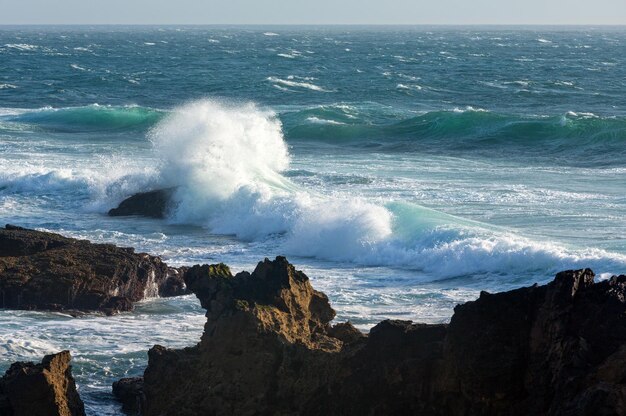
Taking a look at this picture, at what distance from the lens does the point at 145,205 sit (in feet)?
70.2

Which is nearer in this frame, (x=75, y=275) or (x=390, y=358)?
(x=390, y=358)

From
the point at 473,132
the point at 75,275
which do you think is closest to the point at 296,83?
the point at 473,132

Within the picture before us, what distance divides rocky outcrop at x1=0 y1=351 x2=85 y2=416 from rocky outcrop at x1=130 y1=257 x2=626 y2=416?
65 centimetres

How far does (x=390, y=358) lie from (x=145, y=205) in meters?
13.6

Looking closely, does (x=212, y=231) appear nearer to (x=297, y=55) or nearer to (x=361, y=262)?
(x=361, y=262)

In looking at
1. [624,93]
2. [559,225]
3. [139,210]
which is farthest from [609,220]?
[624,93]

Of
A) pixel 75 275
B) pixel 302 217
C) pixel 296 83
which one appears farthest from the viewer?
pixel 296 83

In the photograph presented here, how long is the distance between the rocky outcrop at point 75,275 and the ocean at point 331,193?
0.30 metres

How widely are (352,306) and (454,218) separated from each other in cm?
635

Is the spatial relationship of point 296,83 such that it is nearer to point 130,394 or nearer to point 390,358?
point 130,394

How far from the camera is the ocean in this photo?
1368 centimetres

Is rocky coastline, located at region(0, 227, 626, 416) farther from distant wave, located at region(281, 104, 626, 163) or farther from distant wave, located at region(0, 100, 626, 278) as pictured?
distant wave, located at region(281, 104, 626, 163)

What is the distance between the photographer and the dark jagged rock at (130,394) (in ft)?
31.3

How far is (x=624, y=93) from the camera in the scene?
51469 mm
